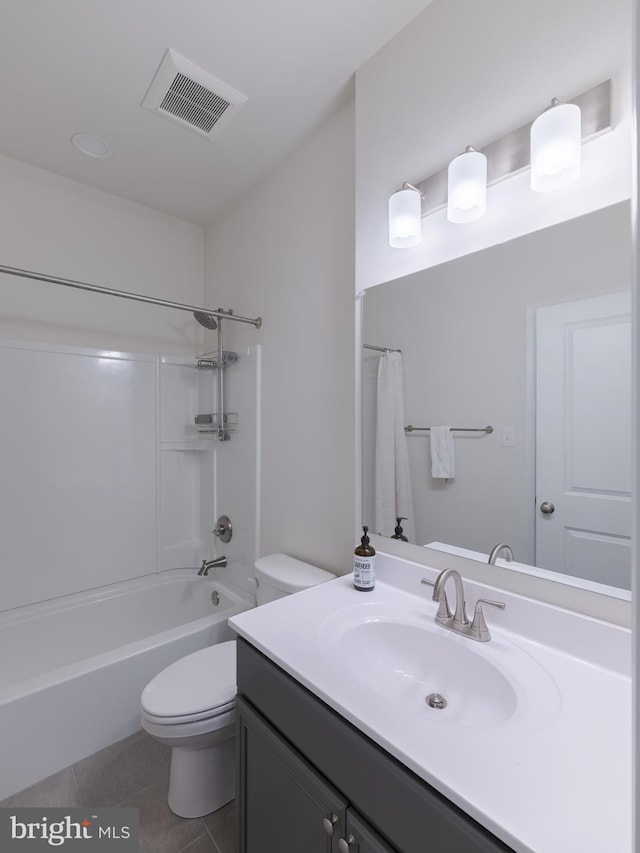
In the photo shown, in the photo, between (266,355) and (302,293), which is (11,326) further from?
(302,293)

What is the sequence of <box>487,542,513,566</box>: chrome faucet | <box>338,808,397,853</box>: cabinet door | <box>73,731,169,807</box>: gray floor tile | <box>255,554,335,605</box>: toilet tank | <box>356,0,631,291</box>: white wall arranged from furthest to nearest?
1. <box>255,554,335,605</box>: toilet tank
2. <box>73,731,169,807</box>: gray floor tile
3. <box>487,542,513,566</box>: chrome faucet
4. <box>356,0,631,291</box>: white wall
5. <box>338,808,397,853</box>: cabinet door

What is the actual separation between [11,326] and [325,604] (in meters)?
2.10

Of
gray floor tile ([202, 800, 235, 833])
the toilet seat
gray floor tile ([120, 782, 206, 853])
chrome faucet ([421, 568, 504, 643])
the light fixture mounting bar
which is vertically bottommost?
gray floor tile ([202, 800, 235, 833])

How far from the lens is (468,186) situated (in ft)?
3.52

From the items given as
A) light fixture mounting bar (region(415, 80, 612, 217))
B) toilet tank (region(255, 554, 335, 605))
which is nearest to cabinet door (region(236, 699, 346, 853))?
toilet tank (region(255, 554, 335, 605))

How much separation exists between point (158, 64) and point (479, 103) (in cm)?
118

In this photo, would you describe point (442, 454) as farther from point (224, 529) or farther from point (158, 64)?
point (158, 64)

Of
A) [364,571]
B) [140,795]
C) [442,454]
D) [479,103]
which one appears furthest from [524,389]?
[140,795]

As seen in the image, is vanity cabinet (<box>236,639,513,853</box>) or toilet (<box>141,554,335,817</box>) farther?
toilet (<box>141,554,335,817</box>)

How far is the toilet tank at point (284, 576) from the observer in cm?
155

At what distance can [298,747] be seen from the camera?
0.83m

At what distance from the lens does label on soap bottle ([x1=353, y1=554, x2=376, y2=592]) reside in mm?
1214

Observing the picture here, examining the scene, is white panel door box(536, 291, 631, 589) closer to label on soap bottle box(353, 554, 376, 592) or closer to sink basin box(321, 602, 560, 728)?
sink basin box(321, 602, 560, 728)

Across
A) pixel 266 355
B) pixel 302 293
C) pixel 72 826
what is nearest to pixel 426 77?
pixel 302 293
